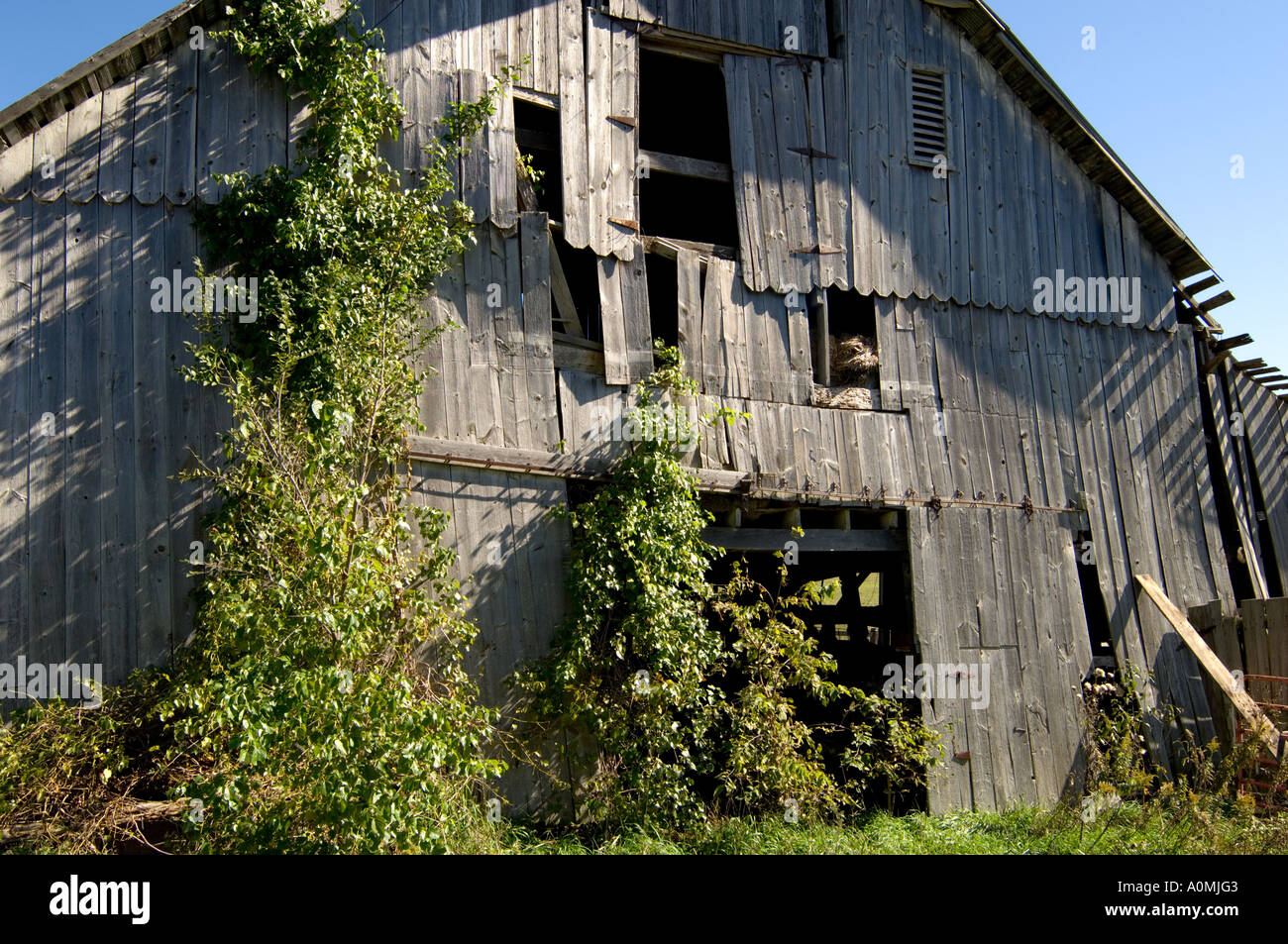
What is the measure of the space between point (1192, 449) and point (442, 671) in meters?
8.58

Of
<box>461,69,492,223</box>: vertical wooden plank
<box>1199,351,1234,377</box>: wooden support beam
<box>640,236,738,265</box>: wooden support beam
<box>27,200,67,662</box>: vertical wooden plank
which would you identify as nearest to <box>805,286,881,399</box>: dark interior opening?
<box>640,236,738,265</box>: wooden support beam

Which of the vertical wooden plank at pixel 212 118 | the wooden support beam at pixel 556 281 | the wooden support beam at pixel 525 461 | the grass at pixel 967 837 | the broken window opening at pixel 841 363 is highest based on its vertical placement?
the vertical wooden plank at pixel 212 118

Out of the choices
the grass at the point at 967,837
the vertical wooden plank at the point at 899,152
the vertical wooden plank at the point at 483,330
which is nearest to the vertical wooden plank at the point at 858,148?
the vertical wooden plank at the point at 899,152

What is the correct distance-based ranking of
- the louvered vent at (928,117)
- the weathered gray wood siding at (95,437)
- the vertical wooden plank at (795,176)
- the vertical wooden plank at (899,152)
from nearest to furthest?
the weathered gray wood siding at (95,437)
the vertical wooden plank at (795,176)
the vertical wooden plank at (899,152)
the louvered vent at (928,117)

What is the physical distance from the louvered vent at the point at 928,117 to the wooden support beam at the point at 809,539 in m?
4.10

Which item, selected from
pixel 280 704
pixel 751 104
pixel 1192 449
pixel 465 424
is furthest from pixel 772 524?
pixel 280 704

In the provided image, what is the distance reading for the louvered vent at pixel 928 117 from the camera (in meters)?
10.6

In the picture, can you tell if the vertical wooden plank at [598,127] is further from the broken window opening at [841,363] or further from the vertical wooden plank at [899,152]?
the vertical wooden plank at [899,152]

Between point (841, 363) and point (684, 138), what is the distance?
4.86 m

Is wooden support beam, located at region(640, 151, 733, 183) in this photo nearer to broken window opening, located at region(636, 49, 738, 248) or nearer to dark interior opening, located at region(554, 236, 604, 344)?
broken window opening, located at region(636, 49, 738, 248)

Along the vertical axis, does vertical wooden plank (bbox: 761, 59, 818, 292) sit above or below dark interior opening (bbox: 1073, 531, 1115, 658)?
above

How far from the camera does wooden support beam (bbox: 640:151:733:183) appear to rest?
31.8 feet

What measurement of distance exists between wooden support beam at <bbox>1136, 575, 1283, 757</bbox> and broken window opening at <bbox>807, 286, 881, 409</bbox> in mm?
3591

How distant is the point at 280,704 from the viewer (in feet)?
18.0
